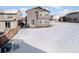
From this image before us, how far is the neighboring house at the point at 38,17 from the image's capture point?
177 centimetres

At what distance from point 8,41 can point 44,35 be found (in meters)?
Answer: 0.43

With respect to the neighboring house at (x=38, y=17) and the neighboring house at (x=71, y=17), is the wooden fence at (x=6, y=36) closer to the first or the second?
the neighboring house at (x=38, y=17)

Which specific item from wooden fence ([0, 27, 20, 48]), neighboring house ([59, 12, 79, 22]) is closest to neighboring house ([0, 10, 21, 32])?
wooden fence ([0, 27, 20, 48])

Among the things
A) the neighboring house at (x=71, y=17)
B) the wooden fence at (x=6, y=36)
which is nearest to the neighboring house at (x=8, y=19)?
the wooden fence at (x=6, y=36)

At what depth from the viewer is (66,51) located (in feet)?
5.65

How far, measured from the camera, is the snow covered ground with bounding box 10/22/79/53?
174 centimetres

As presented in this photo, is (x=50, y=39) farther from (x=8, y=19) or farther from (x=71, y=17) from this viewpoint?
(x=8, y=19)

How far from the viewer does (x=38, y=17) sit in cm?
179

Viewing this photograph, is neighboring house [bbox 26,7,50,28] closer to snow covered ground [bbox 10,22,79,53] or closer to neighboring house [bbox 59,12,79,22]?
snow covered ground [bbox 10,22,79,53]

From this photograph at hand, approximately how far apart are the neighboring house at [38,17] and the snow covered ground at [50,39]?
72 millimetres
